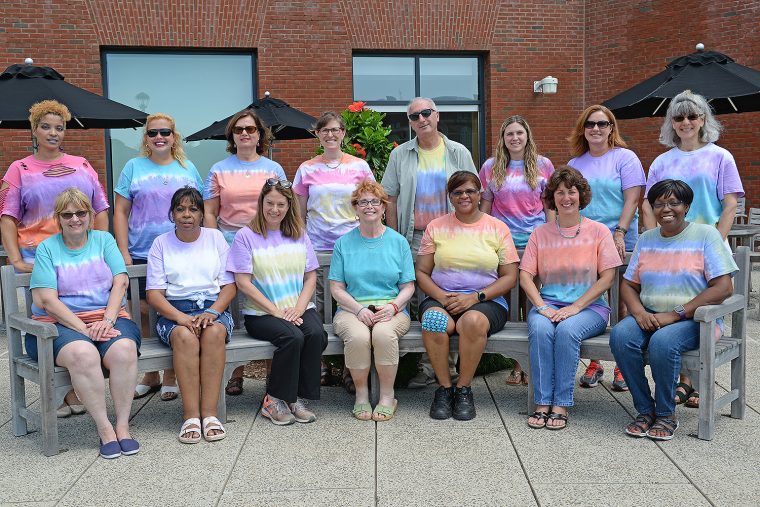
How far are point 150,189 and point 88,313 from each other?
1.03 m

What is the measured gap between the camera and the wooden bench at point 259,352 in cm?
A: 415

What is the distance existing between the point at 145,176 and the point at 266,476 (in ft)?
7.60

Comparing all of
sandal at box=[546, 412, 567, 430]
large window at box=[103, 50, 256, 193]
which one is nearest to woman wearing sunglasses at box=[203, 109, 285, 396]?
sandal at box=[546, 412, 567, 430]

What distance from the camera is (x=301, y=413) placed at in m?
4.70

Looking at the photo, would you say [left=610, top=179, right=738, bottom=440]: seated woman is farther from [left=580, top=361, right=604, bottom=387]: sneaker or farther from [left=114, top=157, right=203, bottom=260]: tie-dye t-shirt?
[left=114, top=157, right=203, bottom=260]: tie-dye t-shirt

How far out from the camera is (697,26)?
41.0 ft

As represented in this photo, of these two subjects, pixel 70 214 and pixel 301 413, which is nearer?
pixel 70 214

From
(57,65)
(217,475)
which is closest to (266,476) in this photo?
(217,475)

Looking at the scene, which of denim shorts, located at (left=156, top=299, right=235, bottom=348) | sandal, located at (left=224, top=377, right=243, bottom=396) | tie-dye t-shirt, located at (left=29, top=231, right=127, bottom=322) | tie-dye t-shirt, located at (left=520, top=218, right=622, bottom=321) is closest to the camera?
tie-dye t-shirt, located at (left=29, top=231, right=127, bottom=322)

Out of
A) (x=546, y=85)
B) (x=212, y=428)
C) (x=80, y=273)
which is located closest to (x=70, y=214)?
(x=80, y=273)

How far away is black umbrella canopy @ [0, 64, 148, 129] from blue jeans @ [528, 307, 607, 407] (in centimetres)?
441

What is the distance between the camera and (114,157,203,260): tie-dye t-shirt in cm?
507

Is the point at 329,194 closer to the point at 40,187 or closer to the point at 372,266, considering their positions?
the point at 372,266

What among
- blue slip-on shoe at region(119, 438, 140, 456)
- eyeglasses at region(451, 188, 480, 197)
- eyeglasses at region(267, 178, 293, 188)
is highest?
eyeglasses at region(267, 178, 293, 188)
